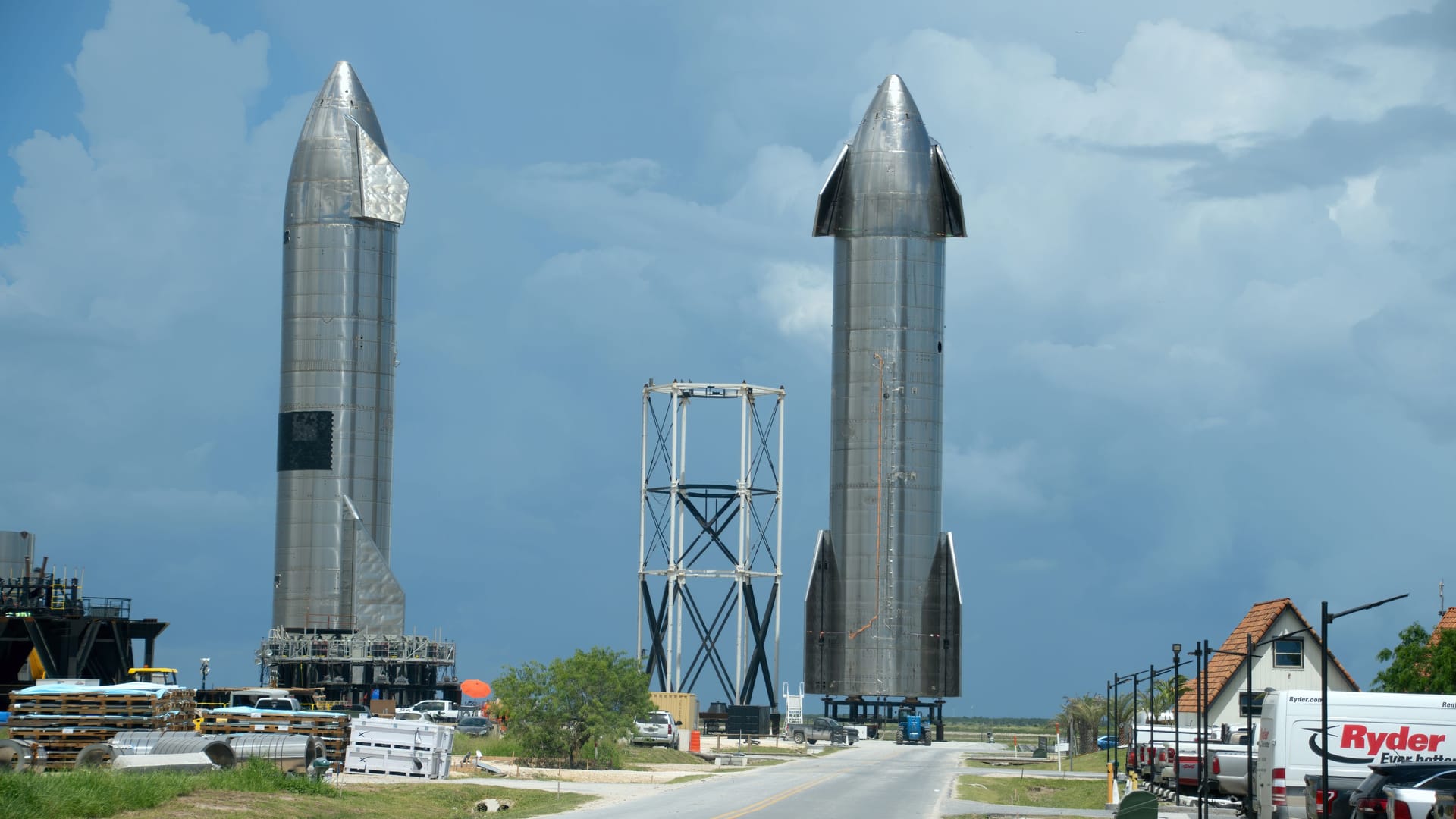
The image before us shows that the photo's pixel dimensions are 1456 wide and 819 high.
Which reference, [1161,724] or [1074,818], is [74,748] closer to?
[1074,818]

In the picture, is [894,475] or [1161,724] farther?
[894,475]

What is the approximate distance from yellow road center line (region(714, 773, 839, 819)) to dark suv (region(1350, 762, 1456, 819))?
12217mm

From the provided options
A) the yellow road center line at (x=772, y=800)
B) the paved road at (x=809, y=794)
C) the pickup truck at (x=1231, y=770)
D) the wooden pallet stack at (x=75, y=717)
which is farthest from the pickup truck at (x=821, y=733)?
the wooden pallet stack at (x=75, y=717)

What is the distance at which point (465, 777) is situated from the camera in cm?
4941

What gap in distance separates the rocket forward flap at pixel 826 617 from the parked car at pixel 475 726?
66.6 feet

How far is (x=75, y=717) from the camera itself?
43312 millimetres

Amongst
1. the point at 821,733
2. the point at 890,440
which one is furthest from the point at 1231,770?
the point at 821,733

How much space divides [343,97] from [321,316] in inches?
456

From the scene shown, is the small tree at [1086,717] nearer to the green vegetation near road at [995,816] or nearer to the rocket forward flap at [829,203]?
the rocket forward flap at [829,203]

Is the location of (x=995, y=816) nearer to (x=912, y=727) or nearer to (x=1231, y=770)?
(x=1231, y=770)

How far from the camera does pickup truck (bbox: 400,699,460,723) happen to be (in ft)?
254

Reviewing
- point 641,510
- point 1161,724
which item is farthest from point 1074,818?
point 641,510

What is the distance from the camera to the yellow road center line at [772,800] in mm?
35938

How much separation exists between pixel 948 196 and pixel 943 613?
21.4 m
